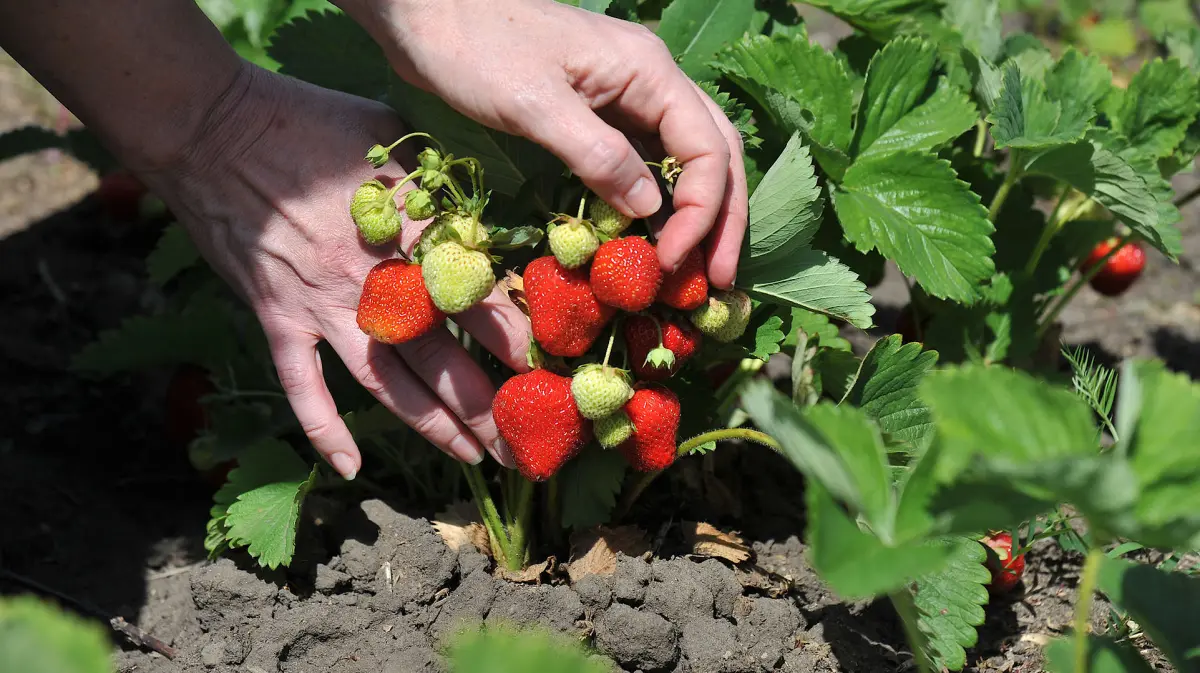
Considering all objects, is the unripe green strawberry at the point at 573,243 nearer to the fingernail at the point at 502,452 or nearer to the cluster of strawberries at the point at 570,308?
the cluster of strawberries at the point at 570,308

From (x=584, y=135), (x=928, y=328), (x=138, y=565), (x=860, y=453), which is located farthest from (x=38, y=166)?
(x=860, y=453)

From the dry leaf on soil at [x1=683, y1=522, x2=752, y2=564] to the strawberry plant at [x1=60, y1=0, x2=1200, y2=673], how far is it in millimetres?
126

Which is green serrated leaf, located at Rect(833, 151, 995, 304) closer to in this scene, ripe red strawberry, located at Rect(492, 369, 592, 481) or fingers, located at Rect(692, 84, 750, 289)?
fingers, located at Rect(692, 84, 750, 289)

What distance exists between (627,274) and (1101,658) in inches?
27.9

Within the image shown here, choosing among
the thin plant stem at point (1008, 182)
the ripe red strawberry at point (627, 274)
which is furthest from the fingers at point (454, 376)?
the thin plant stem at point (1008, 182)

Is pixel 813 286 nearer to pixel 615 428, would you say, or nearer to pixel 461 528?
pixel 615 428

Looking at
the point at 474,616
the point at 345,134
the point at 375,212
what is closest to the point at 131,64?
the point at 345,134

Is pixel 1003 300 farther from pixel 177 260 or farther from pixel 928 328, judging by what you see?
pixel 177 260

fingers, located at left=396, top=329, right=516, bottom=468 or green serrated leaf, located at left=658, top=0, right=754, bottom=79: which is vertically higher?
green serrated leaf, located at left=658, top=0, right=754, bottom=79

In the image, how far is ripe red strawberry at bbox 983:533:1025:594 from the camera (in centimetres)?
172

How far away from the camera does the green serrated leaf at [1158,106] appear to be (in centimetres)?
194

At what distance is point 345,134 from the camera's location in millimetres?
1590

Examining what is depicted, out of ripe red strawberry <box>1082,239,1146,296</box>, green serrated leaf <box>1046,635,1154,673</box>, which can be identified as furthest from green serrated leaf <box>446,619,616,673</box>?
ripe red strawberry <box>1082,239,1146,296</box>

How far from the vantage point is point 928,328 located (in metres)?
2.05
